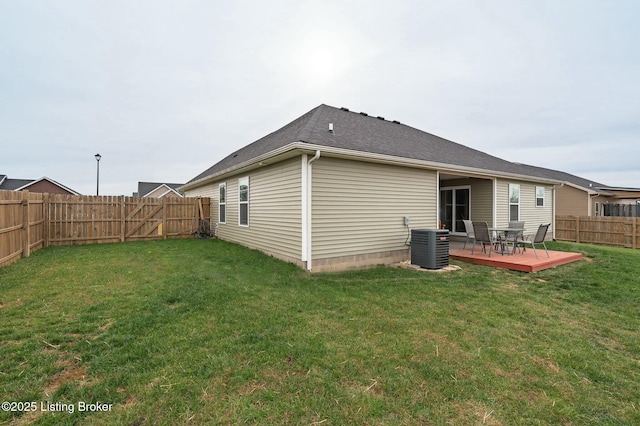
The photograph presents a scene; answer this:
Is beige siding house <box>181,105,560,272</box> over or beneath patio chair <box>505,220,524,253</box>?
over

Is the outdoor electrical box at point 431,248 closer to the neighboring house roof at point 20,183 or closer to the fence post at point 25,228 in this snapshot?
the fence post at point 25,228

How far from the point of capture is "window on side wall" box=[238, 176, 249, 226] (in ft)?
29.8

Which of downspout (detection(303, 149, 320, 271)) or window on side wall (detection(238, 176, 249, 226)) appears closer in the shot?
downspout (detection(303, 149, 320, 271))

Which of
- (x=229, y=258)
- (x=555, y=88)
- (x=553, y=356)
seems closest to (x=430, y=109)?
(x=555, y=88)

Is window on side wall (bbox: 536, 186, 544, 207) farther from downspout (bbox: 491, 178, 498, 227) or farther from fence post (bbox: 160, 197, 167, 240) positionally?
fence post (bbox: 160, 197, 167, 240)

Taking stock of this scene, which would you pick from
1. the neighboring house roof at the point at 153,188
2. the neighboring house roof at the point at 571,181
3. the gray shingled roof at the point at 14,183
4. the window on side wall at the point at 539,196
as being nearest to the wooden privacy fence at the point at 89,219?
the window on side wall at the point at 539,196

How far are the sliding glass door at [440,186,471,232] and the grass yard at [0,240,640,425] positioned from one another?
19.0ft

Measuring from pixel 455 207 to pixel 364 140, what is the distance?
236 inches

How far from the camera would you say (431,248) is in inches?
264

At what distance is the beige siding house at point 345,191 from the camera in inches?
245

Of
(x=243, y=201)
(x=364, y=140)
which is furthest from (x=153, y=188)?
(x=364, y=140)

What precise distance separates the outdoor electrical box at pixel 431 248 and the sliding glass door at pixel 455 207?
Result: 16.1 ft

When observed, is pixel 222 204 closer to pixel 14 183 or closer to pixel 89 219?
pixel 89 219

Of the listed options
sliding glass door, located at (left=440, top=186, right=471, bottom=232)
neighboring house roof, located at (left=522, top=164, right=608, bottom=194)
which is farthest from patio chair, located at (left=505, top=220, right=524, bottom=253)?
neighboring house roof, located at (left=522, top=164, right=608, bottom=194)
